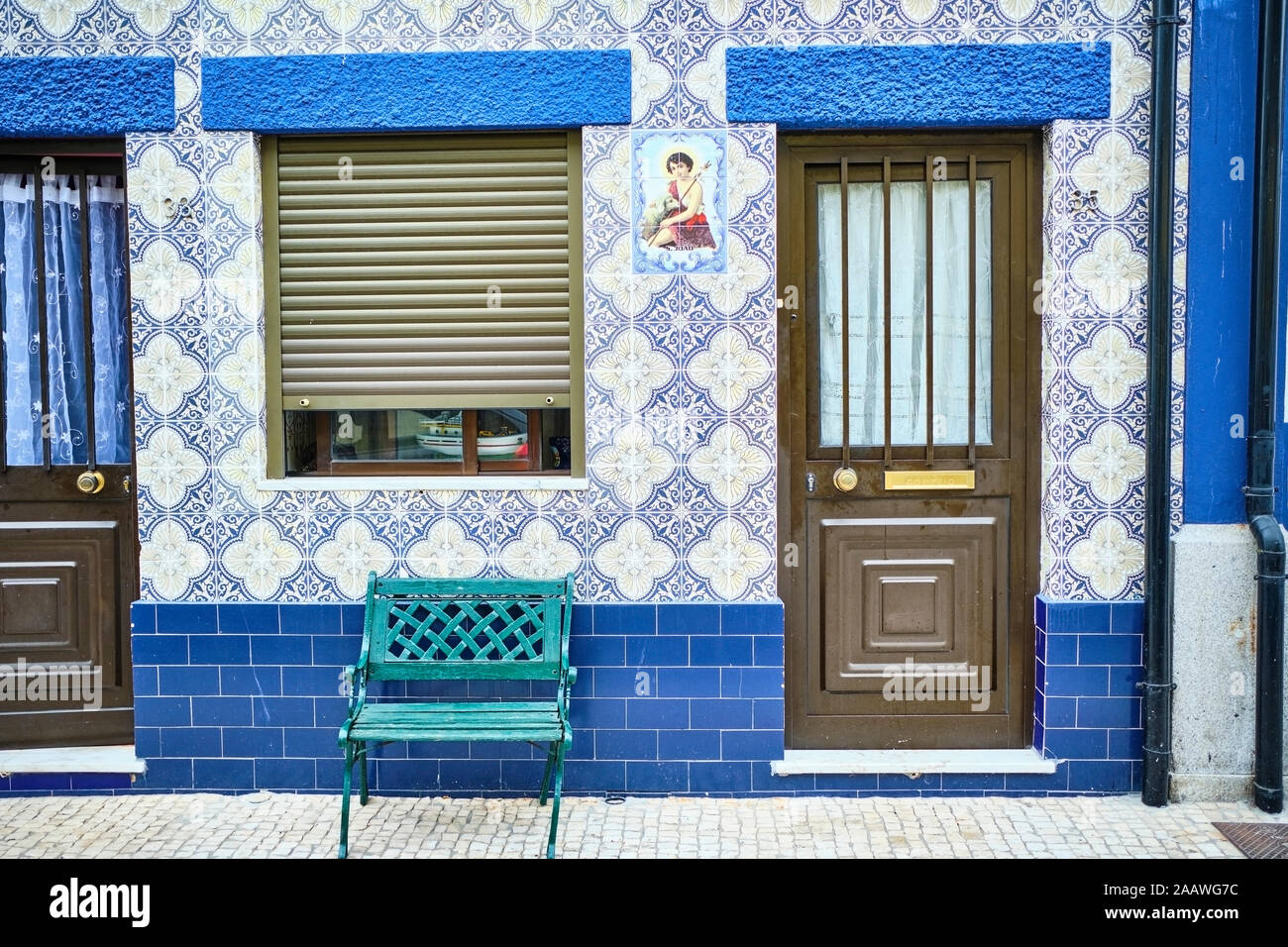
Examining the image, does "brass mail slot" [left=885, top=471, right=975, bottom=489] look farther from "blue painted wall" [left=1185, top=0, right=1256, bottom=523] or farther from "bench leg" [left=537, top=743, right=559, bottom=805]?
"bench leg" [left=537, top=743, right=559, bottom=805]

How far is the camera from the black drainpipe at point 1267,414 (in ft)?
15.2

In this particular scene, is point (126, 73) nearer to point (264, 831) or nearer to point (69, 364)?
point (69, 364)

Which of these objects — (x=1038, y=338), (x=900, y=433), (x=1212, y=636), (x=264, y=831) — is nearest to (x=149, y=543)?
(x=264, y=831)

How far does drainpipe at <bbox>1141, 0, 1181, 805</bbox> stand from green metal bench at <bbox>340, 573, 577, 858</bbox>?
2370 millimetres

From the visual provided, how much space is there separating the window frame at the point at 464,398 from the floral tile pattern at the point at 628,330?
0.25 feet

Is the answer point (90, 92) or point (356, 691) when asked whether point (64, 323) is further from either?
point (356, 691)

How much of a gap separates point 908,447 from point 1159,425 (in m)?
1.00

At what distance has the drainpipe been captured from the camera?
4664mm

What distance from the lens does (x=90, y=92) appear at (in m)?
4.85

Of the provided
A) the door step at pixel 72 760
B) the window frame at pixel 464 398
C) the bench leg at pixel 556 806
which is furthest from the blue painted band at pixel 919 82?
the door step at pixel 72 760

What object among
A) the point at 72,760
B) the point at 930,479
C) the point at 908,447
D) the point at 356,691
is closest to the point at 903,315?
the point at 908,447

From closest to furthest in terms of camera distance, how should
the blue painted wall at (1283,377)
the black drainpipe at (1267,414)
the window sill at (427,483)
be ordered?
1. the black drainpipe at (1267,414)
2. the blue painted wall at (1283,377)
3. the window sill at (427,483)

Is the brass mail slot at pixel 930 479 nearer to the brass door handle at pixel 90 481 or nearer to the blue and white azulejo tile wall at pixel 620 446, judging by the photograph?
the blue and white azulejo tile wall at pixel 620 446

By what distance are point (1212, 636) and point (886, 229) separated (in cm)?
215
